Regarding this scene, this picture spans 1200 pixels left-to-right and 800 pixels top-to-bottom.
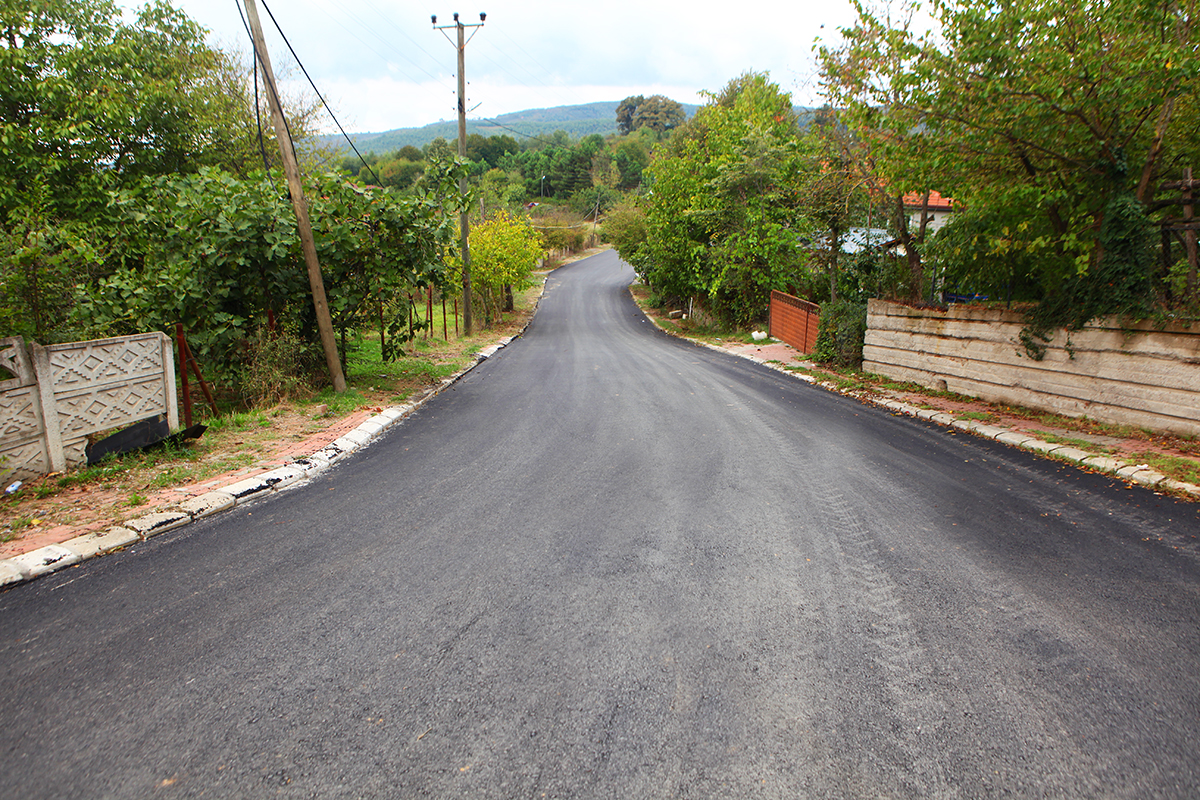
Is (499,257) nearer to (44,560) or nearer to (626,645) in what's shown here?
(44,560)

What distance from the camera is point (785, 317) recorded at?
66.0ft

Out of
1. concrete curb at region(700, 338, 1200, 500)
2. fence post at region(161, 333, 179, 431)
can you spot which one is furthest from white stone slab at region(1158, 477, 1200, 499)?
fence post at region(161, 333, 179, 431)

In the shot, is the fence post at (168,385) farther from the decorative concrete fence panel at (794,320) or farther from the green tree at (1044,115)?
the decorative concrete fence panel at (794,320)

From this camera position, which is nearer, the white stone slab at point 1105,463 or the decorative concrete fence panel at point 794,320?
the white stone slab at point 1105,463

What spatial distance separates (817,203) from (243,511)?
15.3 meters

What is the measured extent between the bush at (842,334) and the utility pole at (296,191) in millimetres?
10565

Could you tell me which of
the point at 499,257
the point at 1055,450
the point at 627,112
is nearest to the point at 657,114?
the point at 627,112

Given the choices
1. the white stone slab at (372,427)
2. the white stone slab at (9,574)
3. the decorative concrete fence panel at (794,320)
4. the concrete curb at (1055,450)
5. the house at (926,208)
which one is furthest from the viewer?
the decorative concrete fence panel at (794,320)

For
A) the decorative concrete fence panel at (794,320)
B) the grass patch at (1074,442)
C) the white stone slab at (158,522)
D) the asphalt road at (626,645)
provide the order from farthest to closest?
the decorative concrete fence panel at (794,320) → the grass patch at (1074,442) → the white stone slab at (158,522) → the asphalt road at (626,645)

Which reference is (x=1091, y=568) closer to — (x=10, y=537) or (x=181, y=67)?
(x=10, y=537)

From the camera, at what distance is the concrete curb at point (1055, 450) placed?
19.0ft

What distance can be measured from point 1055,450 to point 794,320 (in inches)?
493

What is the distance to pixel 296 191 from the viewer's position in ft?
29.7

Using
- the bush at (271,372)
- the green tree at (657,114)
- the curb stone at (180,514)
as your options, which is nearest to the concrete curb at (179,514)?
the curb stone at (180,514)
